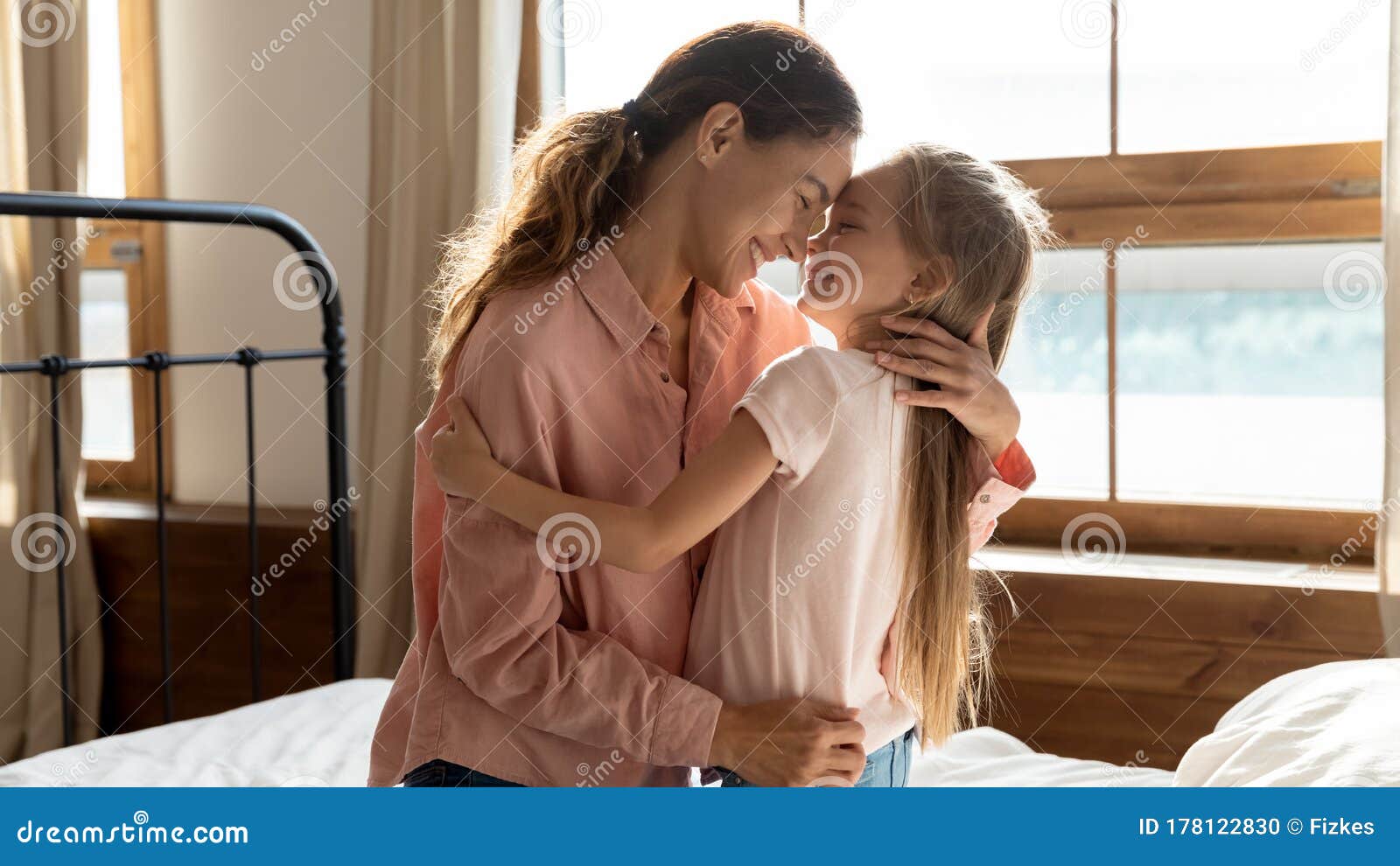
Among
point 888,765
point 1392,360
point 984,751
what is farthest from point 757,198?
point 1392,360

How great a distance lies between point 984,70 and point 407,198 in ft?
3.89

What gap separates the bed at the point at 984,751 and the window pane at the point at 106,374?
1668 millimetres

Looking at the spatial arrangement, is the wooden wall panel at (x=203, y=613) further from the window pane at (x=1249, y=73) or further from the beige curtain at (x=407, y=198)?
the window pane at (x=1249, y=73)

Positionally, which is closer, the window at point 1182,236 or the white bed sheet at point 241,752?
the white bed sheet at point 241,752

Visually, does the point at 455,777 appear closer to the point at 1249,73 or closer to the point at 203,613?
the point at 1249,73

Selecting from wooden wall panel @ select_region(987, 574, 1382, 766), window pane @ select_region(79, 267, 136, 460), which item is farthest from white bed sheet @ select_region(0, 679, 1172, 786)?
window pane @ select_region(79, 267, 136, 460)

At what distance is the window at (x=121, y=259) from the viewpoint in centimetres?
301

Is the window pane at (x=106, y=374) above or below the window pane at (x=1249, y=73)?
below

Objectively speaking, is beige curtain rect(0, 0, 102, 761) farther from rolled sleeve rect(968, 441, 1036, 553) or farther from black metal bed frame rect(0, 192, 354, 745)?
rolled sleeve rect(968, 441, 1036, 553)

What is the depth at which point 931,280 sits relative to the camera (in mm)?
1114

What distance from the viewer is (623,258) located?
1157 mm

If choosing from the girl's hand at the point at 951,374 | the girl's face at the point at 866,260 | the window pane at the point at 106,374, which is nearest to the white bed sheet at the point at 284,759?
the girl's hand at the point at 951,374
